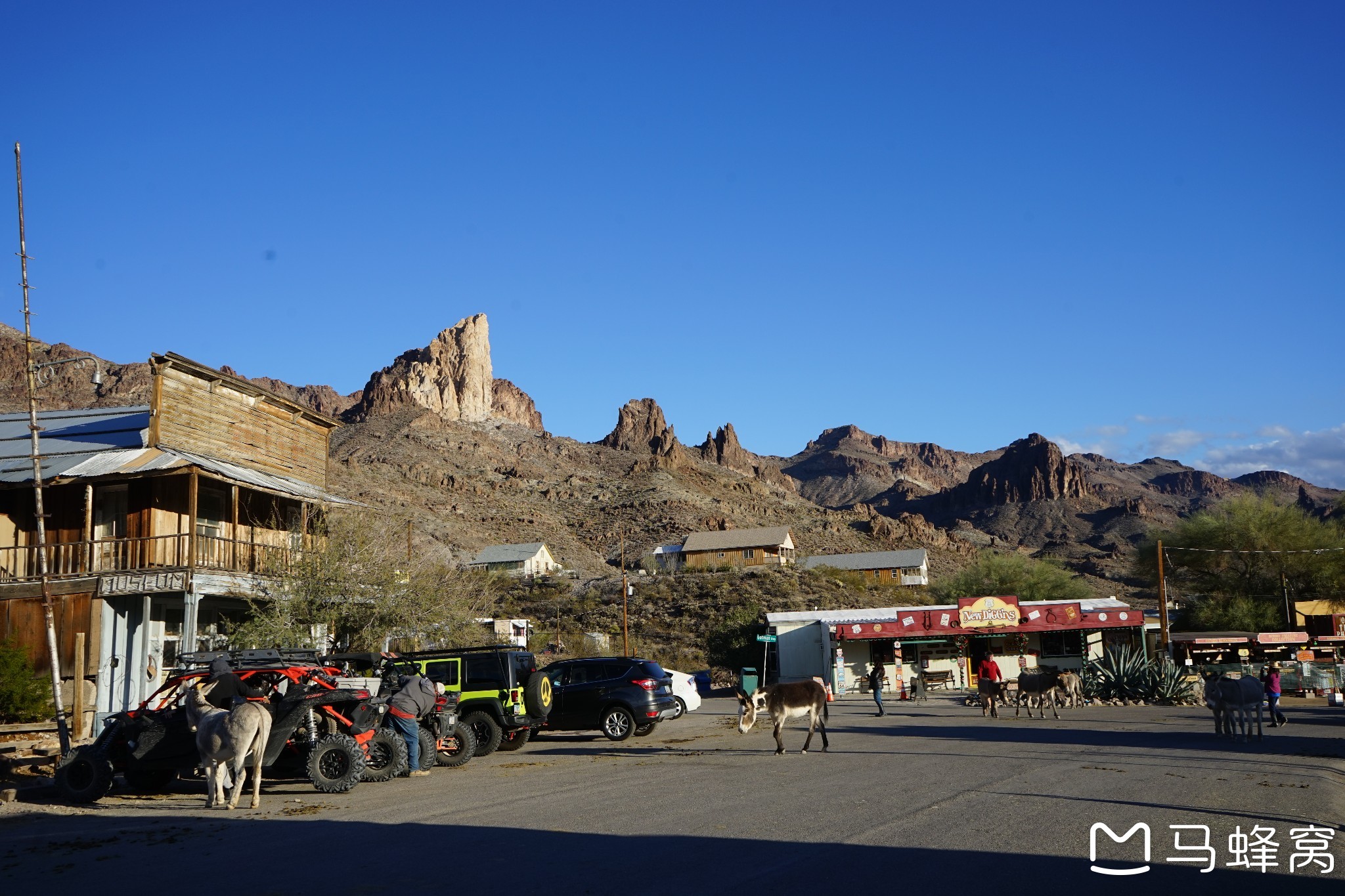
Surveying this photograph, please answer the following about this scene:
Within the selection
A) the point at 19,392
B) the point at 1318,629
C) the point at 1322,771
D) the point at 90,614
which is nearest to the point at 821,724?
the point at 1322,771

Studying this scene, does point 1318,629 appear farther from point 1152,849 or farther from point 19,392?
point 19,392

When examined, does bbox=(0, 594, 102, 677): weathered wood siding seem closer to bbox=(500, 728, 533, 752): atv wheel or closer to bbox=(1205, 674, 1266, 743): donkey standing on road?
bbox=(500, 728, 533, 752): atv wheel

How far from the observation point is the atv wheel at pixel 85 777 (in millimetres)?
13477

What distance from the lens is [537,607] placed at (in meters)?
67.7

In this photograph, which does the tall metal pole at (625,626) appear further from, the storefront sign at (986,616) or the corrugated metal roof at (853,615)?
the storefront sign at (986,616)

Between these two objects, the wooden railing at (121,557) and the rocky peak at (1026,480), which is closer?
the wooden railing at (121,557)

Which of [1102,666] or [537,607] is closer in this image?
[1102,666]

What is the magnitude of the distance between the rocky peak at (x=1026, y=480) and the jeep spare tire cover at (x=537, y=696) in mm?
169328

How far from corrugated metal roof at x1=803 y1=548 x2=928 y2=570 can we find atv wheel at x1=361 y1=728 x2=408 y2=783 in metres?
78.9

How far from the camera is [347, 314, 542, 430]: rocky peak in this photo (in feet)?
507

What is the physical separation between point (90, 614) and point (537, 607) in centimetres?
4483

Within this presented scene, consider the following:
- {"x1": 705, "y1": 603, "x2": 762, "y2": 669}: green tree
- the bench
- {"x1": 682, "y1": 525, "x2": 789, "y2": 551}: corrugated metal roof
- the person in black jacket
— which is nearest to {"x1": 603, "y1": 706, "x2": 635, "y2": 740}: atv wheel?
the person in black jacket

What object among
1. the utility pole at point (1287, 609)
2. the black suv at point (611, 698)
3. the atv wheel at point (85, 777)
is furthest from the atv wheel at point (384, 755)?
the utility pole at point (1287, 609)

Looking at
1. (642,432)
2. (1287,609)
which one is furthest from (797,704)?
(642,432)
